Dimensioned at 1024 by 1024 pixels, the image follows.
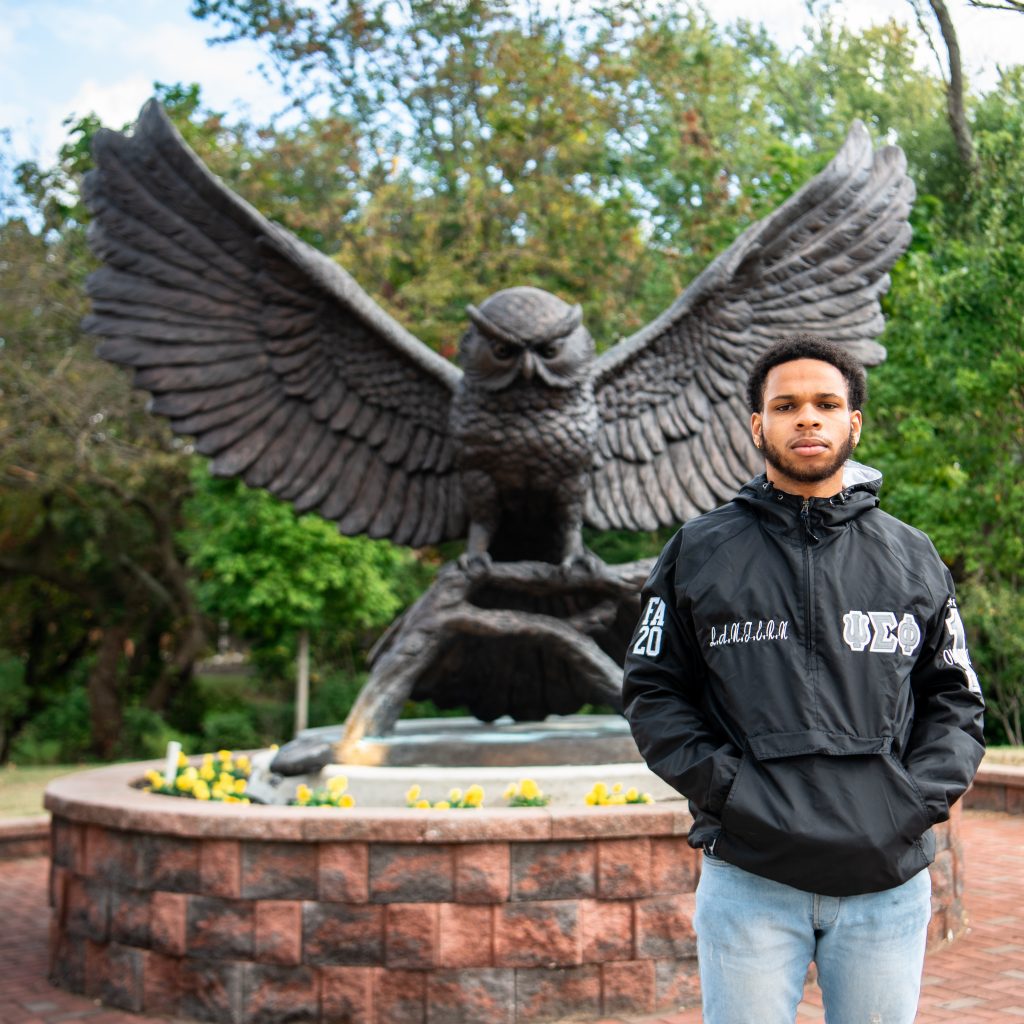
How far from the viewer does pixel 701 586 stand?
1.86m

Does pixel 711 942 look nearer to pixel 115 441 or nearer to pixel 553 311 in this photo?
pixel 553 311

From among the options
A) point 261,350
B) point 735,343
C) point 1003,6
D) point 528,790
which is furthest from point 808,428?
point 1003,6

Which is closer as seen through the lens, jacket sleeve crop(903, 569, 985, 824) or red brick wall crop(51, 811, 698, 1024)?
jacket sleeve crop(903, 569, 985, 824)

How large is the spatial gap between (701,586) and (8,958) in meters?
4.38

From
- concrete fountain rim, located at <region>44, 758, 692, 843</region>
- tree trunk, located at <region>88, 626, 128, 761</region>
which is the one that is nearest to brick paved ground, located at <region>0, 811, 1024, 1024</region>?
concrete fountain rim, located at <region>44, 758, 692, 843</region>

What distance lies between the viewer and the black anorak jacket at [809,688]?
1.68m

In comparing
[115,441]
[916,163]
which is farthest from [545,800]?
[916,163]

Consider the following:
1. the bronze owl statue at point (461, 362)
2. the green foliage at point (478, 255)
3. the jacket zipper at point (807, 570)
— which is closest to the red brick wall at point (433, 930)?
the bronze owl statue at point (461, 362)

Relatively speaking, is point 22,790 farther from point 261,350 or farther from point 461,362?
point 461,362

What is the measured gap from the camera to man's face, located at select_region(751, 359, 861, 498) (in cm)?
186

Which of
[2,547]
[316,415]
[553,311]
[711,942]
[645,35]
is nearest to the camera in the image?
[711,942]

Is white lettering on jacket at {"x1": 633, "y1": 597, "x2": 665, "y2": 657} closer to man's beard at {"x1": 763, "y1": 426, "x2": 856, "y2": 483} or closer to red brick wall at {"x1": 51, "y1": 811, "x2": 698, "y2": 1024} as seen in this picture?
man's beard at {"x1": 763, "y1": 426, "x2": 856, "y2": 483}

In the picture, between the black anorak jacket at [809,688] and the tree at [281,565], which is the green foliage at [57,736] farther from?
the black anorak jacket at [809,688]

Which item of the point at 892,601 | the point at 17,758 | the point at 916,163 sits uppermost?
the point at 916,163
